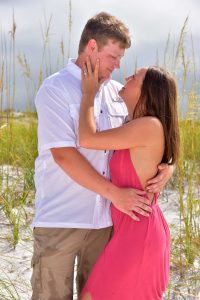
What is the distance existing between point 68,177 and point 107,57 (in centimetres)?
45

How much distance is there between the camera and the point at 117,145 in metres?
2.07

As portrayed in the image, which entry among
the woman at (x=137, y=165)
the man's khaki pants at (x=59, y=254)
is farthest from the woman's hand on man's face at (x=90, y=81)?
the man's khaki pants at (x=59, y=254)

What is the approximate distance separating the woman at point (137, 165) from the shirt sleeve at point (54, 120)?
57 mm

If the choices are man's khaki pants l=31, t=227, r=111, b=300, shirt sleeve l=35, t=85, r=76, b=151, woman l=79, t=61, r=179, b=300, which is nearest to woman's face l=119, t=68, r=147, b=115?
woman l=79, t=61, r=179, b=300

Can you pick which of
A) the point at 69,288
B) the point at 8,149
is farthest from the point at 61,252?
the point at 8,149

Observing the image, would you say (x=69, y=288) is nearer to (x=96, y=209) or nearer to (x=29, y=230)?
(x=96, y=209)

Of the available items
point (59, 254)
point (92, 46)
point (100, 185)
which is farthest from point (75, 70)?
point (59, 254)

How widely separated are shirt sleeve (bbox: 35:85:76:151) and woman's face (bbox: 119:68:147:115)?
22cm

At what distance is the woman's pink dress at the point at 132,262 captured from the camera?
1.99 metres

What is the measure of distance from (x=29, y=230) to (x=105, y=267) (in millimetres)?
1944

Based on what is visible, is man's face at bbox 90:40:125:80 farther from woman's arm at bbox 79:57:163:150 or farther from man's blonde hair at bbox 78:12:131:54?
woman's arm at bbox 79:57:163:150

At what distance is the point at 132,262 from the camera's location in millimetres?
1989

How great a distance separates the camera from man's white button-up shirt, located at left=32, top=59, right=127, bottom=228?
2.11 m

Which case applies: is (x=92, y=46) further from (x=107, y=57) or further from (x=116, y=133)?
(x=116, y=133)
